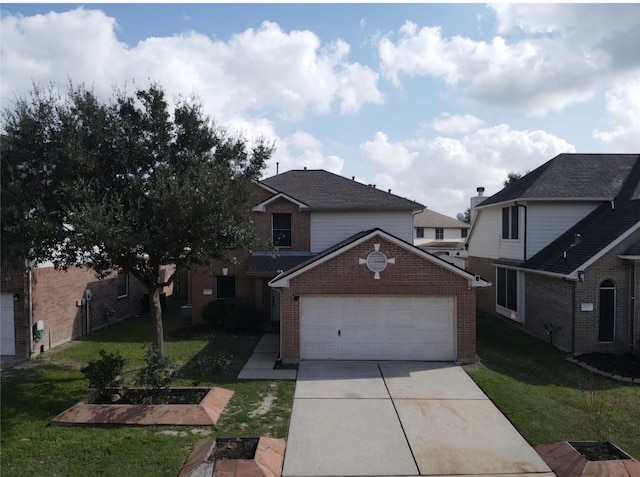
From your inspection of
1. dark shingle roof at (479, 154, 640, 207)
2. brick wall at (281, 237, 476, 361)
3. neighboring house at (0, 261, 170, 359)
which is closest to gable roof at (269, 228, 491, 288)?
brick wall at (281, 237, 476, 361)

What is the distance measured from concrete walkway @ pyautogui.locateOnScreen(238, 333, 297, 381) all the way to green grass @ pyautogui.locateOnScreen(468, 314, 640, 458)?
5080 millimetres

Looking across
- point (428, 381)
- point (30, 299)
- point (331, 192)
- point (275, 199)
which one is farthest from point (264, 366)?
point (331, 192)

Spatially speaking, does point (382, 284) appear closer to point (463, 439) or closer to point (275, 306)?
point (463, 439)

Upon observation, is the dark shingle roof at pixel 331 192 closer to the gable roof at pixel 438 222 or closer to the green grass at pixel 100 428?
the green grass at pixel 100 428

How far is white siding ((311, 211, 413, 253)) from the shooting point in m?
20.1

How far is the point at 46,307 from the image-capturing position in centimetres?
1497

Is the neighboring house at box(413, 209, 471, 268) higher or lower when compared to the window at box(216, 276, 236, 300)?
higher

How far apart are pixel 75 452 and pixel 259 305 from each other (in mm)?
11723

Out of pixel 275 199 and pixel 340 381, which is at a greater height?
pixel 275 199

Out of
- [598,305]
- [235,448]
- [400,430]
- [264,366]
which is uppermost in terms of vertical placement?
[598,305]

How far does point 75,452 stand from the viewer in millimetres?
7477

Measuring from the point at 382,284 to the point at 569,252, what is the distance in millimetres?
7256

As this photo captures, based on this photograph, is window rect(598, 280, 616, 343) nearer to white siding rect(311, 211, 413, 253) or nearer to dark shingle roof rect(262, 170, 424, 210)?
dark shingle roof rect(262, 170, 424, 210)

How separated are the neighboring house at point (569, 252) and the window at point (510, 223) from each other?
1.7 inches
